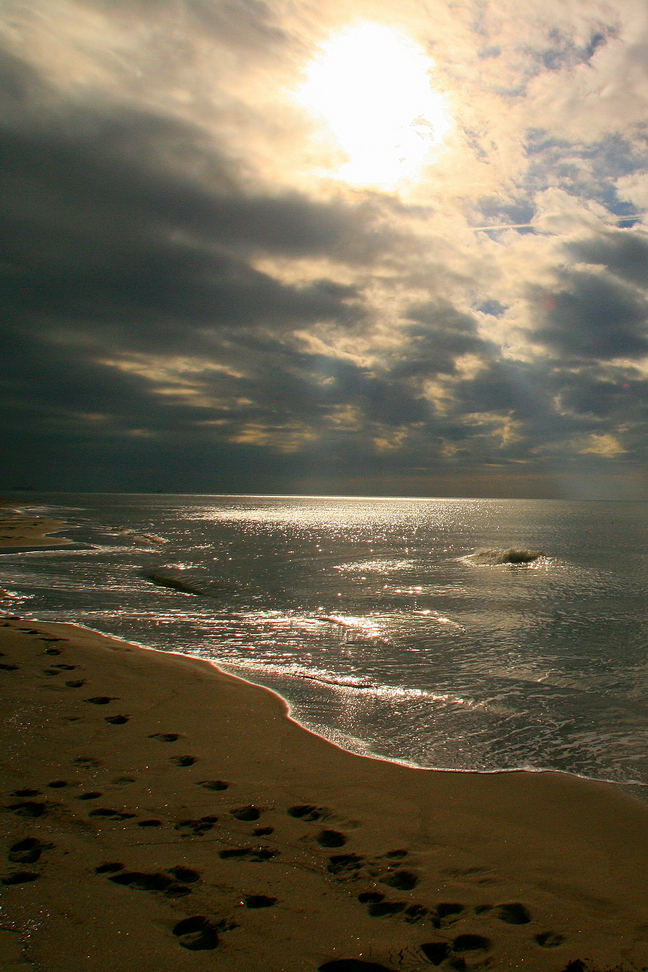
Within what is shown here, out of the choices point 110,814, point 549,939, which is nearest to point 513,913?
point 549,939

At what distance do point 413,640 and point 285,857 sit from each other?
10.9m

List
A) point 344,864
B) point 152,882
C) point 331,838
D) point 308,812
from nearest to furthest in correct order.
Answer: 1. point 152,882
2. point 344,864
3. point 331,838
4. point 308,812

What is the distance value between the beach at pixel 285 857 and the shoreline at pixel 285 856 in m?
0.02

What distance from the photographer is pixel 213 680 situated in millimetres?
10469

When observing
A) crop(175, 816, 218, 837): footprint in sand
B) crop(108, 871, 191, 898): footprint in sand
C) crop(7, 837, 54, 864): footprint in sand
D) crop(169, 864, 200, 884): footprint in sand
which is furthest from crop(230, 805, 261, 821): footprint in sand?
crop(7, 837, 54, 864): footprint in sand

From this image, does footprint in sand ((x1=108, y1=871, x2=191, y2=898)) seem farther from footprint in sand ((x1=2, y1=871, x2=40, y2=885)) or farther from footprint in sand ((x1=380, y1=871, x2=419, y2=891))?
footprint in sand ((x1=380, y1=871, x2=419, y2=891))

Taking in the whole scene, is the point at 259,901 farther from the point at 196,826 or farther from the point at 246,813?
the point at 246,813

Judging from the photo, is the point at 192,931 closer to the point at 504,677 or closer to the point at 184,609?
the point at 504,677

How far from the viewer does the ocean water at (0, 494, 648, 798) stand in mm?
8367

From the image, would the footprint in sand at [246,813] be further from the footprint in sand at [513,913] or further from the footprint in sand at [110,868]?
the footprint in sand at [513,913]

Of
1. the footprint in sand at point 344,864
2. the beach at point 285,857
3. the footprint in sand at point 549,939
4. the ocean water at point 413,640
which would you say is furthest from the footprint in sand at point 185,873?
the ocean water at point 413,640

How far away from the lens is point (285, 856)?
481cm

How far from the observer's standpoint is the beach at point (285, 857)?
3.74m

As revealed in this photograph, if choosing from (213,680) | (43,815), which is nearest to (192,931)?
(43,815)
